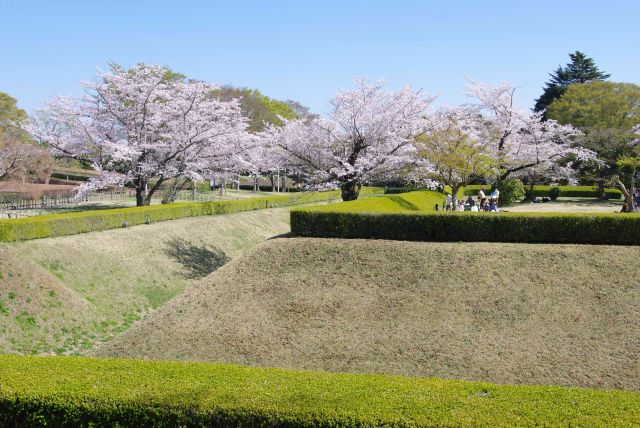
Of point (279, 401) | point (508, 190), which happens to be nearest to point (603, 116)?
point (508, 190)

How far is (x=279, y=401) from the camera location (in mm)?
7227

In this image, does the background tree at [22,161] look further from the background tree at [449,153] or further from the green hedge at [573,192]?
the green hedge at [573,192]

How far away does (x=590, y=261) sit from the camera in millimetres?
15195

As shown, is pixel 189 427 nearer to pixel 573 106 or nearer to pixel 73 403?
pixel 73 403

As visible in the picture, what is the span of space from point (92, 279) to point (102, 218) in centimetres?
457

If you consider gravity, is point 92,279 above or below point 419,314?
above

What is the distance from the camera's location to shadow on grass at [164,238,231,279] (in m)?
22.0

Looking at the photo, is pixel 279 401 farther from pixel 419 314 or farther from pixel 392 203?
pixel 392 203

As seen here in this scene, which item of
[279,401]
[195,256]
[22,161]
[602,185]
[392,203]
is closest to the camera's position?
[279,401]

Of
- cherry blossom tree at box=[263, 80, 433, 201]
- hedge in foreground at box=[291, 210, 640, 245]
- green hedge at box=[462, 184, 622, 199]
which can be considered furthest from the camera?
green hedge at box=[462, 184, 622, 199]

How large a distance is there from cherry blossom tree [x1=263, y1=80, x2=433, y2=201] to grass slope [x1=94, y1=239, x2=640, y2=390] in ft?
32.7

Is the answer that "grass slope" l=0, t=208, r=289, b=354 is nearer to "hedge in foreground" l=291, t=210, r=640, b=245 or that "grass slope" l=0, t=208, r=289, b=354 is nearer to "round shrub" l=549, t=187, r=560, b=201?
"hedge in foreground" l=291, t=210, r=640, b=245

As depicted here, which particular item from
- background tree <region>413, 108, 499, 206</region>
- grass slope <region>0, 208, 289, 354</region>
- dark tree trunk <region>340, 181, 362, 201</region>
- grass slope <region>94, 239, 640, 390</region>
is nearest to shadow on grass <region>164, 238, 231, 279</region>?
grass slope <region>0, 208, 289, 354</region>

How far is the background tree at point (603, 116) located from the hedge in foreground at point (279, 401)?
4016cm
